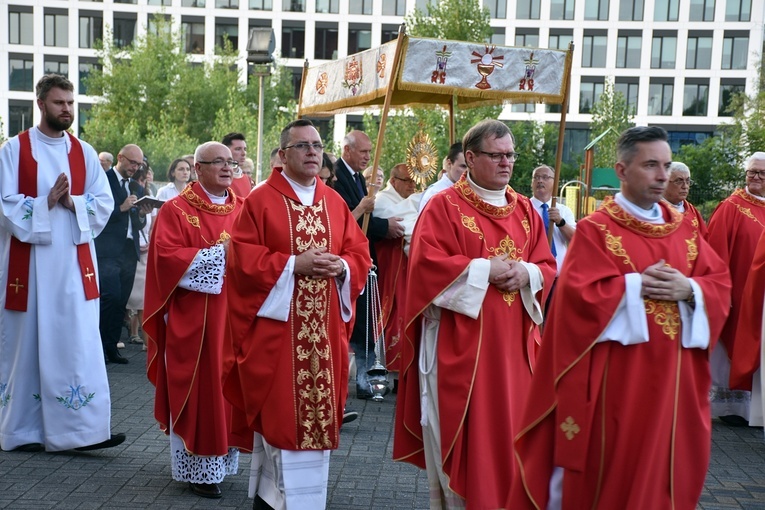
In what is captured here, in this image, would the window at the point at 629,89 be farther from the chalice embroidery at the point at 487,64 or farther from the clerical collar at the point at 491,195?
the clerical collar at the point at 491,195

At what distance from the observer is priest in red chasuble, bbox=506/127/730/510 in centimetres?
408

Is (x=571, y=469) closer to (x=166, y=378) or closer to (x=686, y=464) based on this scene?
(x=686, y=464)

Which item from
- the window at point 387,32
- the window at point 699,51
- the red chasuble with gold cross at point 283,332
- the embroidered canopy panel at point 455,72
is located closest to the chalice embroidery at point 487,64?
the embroidered canopy panel at point 455,72

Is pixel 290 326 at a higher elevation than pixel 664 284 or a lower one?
lower

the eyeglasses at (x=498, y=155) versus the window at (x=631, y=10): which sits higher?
the window at (x=631, y=10)

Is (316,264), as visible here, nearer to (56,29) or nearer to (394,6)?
(394,6)

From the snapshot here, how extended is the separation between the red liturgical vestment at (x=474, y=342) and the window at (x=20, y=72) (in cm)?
6197

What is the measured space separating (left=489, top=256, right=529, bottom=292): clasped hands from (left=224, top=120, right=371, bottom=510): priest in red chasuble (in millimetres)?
874

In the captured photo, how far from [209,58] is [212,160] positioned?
2207 inches

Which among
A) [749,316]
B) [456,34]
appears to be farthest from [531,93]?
[456,34]

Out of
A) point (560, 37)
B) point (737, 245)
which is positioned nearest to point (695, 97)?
point (560, 37)

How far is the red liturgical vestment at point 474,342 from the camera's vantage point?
5.20 m

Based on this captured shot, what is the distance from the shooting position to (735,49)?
204ft

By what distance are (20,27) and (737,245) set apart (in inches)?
2348
